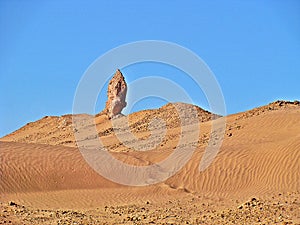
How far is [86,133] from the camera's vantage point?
4703 cm

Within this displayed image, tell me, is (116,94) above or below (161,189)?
above

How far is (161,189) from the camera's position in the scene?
61.3 ft

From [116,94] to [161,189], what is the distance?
31676mm

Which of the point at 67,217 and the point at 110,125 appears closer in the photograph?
the point at 67,217

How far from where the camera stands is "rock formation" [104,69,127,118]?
1946 inches

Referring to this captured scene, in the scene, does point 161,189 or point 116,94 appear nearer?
point 161,189

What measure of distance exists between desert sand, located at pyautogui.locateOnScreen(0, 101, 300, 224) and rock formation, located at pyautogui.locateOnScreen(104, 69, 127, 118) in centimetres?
2425

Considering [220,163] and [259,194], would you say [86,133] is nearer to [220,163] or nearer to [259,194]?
[220,163]

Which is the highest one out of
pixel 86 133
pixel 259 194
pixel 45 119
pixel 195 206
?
pixel 45 119

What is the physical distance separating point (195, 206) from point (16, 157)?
9.15 m

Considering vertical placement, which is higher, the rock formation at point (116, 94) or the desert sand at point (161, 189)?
the rock formation at point (116, 94)

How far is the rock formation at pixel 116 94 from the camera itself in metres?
49.4

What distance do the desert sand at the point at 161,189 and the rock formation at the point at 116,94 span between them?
Result: 24246mm

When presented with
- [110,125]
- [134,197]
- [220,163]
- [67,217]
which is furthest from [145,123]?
[67,217]
